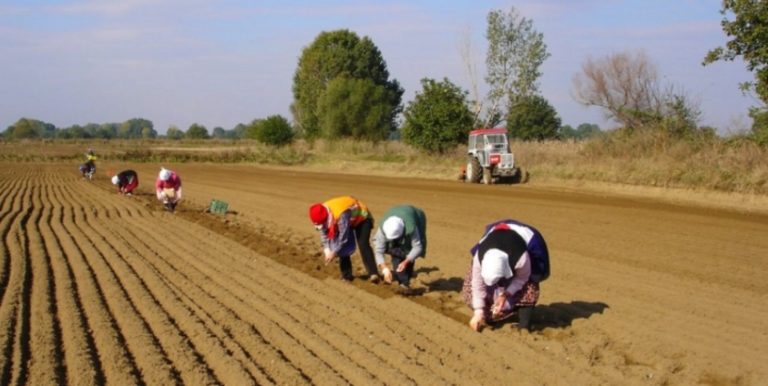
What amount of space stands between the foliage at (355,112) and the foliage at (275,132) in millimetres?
3862

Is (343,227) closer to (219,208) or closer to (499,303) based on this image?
(499,303)

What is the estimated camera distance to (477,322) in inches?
265

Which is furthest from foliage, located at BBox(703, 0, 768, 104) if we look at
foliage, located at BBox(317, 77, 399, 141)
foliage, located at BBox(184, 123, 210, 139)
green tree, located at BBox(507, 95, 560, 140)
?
foliage, located at BBox(184, 123, 210, 139)

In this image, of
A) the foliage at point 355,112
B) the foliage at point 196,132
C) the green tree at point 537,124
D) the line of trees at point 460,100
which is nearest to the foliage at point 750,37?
the line of trees at point 460,100

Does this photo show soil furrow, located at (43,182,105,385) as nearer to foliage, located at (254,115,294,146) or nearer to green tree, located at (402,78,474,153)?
green tree, located at (402,78,474,153)

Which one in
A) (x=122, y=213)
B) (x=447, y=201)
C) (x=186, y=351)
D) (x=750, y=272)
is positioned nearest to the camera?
(x=186, y=351)

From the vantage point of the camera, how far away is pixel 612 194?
21906 millimetres

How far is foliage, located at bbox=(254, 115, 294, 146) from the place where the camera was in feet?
199

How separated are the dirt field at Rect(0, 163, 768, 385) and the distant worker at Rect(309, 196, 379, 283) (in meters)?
0.42

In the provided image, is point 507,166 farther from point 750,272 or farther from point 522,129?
point 522,129

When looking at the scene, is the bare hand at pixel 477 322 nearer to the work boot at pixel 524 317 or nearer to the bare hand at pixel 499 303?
the bare hand at pixel 499 303

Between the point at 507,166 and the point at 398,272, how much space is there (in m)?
17.5

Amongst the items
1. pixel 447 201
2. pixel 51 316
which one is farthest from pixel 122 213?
pixel 51 316

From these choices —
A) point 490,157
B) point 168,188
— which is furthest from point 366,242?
point 490,157
